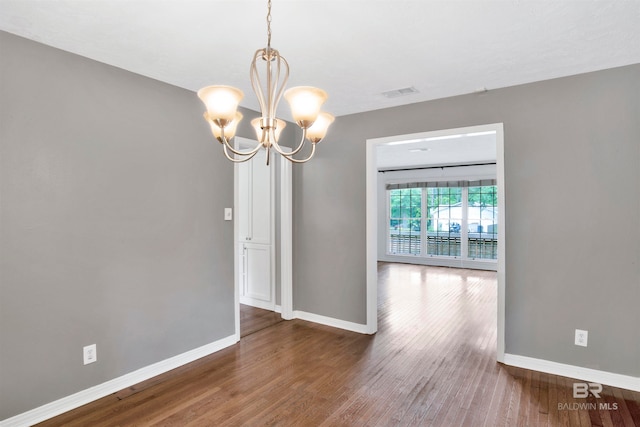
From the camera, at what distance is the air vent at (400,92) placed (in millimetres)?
3189

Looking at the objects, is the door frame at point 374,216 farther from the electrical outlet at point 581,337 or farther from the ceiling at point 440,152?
the ceiling at point 440,152

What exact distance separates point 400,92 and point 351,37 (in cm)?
117

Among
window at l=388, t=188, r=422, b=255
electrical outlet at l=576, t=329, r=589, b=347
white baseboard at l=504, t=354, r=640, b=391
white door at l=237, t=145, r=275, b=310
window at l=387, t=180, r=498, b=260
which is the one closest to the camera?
white baseboard at l=504, t=354, r=640, b=391

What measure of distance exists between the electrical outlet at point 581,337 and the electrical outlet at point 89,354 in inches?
150

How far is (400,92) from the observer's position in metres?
3.27

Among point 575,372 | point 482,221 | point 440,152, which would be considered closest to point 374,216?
point 575,372

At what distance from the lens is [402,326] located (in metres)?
4.14

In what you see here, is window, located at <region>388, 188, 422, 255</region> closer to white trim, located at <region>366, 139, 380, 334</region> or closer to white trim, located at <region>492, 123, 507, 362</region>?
white trim, located at <region>366, 139, 380, 334</region>

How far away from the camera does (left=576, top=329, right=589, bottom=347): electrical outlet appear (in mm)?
2830

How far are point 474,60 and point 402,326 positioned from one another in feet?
9.67

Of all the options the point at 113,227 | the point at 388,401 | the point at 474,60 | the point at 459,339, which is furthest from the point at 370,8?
the point at 459,339

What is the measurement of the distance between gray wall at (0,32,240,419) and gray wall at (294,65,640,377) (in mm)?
2492

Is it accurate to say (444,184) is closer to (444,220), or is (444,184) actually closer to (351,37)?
(444,220)

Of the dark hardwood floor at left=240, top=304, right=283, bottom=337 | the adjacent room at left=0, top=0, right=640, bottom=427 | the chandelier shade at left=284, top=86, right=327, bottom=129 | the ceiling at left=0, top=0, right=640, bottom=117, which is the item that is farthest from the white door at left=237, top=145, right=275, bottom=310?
the chandelier shade at left=284, top=86, right=327, bottom=129
